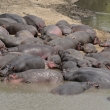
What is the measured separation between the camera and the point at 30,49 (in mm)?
9695

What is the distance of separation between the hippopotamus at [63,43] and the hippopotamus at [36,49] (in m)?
0.62

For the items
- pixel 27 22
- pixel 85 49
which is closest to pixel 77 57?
pixel 85 49

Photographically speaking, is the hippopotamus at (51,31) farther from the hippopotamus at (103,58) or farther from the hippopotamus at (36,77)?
the hippopotamus at (36,77)

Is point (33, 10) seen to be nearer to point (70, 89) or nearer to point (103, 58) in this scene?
point (103, 58)

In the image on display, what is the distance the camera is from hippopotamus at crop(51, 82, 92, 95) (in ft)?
23.9

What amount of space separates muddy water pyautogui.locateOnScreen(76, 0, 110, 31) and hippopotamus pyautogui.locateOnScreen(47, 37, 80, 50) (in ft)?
17.0

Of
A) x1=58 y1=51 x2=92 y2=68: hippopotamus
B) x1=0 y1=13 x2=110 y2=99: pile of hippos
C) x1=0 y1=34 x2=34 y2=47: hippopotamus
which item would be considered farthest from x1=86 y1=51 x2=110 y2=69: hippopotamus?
x1=0 y1=34 x2=34 y2=47: hippopotamus

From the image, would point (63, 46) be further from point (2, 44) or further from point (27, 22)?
point (27, 22)

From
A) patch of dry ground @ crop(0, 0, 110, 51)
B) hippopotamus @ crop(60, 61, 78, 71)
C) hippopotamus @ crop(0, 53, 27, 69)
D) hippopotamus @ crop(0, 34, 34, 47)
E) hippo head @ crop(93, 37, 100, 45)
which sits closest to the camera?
hippopotamus @ crop(0, 53, 27, 69)

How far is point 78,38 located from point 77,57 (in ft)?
8.83

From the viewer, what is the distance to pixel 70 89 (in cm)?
Result: 739

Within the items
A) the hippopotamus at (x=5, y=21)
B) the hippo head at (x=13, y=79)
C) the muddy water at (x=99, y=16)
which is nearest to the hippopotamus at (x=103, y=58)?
the hippo head at (x=13, y=79)

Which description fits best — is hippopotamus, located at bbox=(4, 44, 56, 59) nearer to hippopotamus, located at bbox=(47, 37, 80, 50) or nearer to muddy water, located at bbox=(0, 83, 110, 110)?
hippopotamus, located at bbox=(47, 37, 80, 50)

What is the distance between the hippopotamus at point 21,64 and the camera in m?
8.20
